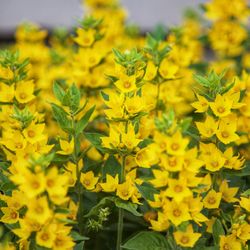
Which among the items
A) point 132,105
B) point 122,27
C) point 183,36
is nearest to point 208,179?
point 132,105

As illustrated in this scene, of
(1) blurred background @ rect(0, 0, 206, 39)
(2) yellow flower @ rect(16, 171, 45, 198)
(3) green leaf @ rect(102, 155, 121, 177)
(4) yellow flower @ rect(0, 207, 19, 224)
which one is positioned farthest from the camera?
(1) blurred background @ rect(0, 0, 206, 39)

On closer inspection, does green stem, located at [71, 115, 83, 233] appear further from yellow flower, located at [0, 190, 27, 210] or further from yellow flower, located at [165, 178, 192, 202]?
yellow flower, located at [165, 178, 192, 202]

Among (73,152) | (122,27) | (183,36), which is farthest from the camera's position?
(122,27)

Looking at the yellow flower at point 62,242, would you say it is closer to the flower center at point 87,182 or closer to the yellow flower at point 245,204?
the flower center at point 87,182

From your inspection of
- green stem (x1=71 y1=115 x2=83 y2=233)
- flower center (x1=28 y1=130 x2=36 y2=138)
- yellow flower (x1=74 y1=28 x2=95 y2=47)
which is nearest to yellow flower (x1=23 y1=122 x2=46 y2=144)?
flower center (x1=28 y1=130 x2=36 y2=138)

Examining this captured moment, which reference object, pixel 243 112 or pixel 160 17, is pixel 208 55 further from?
pixel 243 112

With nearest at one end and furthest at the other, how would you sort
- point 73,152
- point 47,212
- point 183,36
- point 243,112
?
point 47,212
point 73,152
point 243,112
point 183,36

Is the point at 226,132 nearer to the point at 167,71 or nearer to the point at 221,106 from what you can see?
the point at 221,106

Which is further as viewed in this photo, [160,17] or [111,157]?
[160,17]
